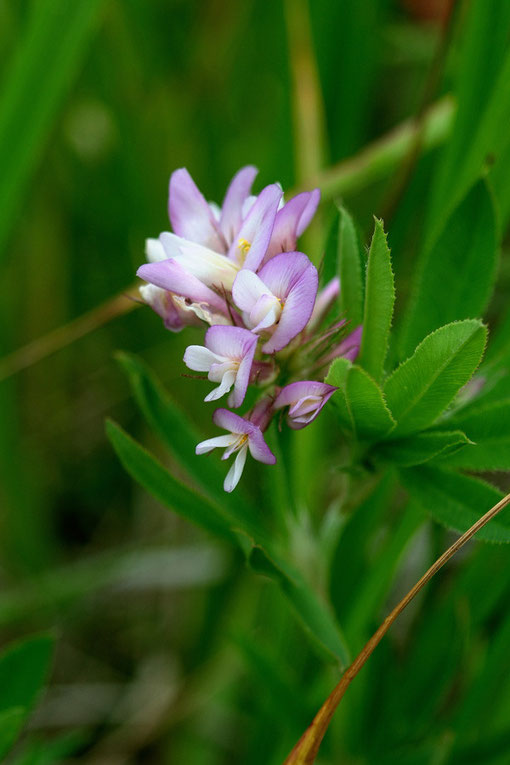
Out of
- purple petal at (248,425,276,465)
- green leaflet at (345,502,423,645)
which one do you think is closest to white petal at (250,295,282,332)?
purple petal at (248,425,276,465)

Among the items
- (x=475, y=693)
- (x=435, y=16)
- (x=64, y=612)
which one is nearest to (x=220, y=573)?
(x=64, y=612)

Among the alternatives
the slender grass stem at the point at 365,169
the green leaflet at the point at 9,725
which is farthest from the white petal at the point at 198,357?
the slender grass stem at the point at 365,169

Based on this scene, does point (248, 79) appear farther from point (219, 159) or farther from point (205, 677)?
point (205, 677)

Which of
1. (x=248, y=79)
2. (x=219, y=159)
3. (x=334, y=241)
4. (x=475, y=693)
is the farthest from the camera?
(x=248, y=79)

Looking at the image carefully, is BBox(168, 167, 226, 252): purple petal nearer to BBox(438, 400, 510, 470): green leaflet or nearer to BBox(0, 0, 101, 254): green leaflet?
BBox(438, 400, 510, 470): green leaflet

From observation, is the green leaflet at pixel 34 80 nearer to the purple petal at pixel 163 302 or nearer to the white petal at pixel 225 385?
the purple petal at pixel 163 302

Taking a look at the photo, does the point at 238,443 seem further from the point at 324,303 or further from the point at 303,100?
the point at 303,100
